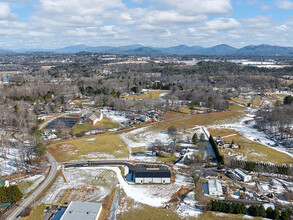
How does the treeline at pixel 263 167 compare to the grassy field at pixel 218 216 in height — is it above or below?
above

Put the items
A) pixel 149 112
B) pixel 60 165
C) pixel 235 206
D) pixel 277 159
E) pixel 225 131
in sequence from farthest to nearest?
pixel 149 112
pixel 225 131
pixel 277 159
pixel 60 165
pixel 235 206

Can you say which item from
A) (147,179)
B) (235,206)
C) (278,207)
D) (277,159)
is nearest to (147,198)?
(147,179)

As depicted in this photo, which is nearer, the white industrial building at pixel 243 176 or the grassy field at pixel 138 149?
the white industrial building at pixel 243 176

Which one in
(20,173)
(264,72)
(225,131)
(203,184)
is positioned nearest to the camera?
(203,184)

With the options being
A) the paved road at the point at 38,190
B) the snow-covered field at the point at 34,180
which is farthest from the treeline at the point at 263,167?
the snow-covered field at the point at 34,180

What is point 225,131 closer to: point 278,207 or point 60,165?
point 278,207

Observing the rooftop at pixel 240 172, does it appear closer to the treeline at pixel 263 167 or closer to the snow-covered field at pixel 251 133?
the treeline at pixel 263 167

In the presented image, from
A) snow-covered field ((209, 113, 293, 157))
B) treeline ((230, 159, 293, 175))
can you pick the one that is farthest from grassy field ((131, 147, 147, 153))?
snow-covered field ((209, 113, 293, 157))
